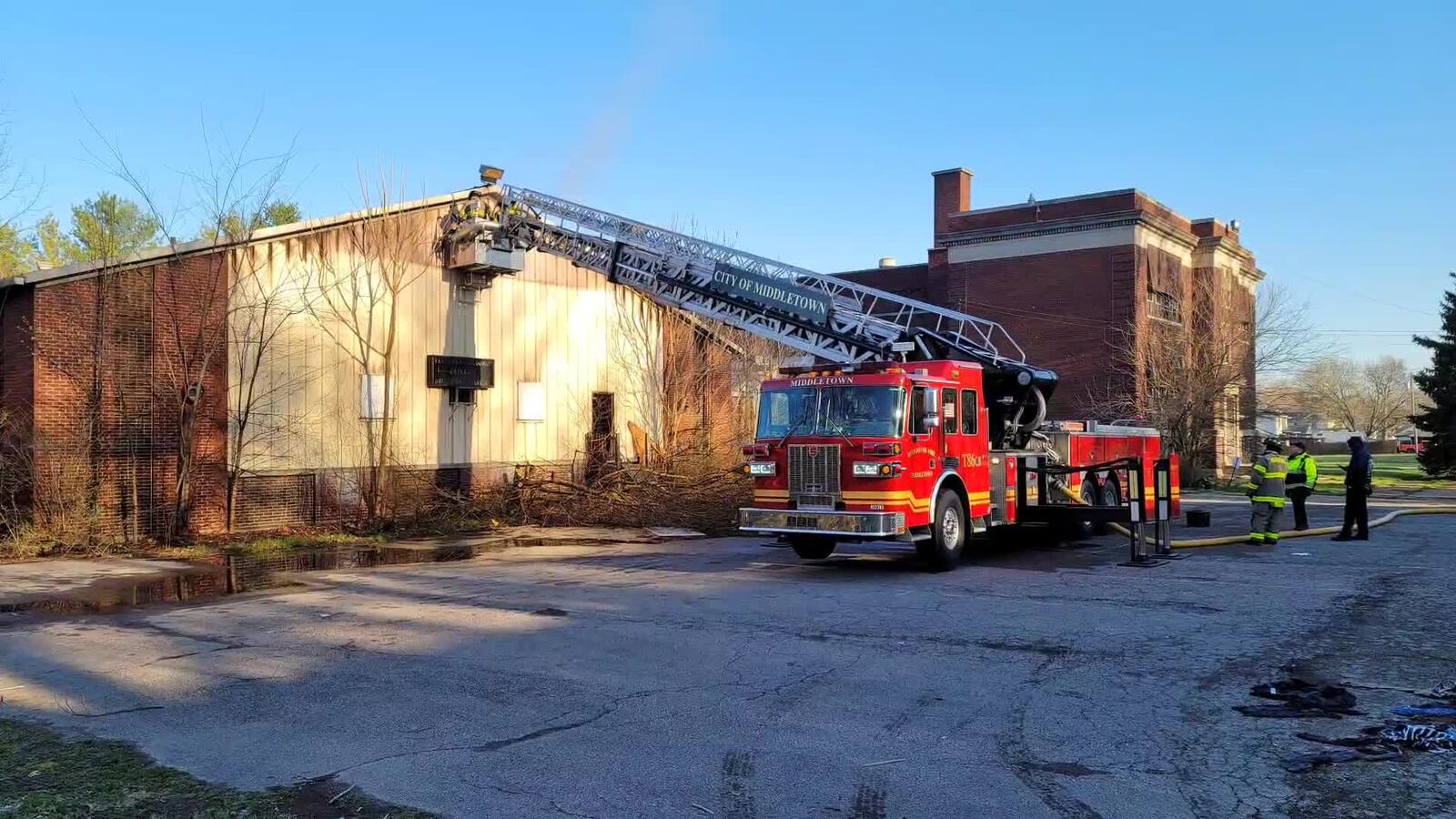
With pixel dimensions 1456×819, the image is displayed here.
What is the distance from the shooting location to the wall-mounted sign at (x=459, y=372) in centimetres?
2144

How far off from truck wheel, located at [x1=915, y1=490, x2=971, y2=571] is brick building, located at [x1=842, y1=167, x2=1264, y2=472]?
2542cm

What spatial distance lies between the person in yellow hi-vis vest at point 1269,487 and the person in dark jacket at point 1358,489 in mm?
938

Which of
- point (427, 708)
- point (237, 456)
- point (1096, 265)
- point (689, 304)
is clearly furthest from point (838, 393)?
point (1096, 265)

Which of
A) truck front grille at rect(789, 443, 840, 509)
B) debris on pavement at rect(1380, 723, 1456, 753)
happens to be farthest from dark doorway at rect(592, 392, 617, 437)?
debris on pavement at rect(1380, 723, 1456, 753)

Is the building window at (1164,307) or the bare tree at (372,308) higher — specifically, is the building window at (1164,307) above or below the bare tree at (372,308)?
above

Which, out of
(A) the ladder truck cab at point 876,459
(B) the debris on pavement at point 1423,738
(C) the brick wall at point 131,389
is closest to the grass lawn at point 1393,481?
(A) the ladder truck cab at point 876,459

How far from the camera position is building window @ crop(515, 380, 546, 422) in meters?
23.3

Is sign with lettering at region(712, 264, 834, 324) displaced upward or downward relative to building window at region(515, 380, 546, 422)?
upward

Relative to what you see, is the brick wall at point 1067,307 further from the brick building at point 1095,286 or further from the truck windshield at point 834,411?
the truck windshield at point 834,411

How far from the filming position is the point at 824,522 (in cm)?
1289

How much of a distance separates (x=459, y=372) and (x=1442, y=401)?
39.2 metres

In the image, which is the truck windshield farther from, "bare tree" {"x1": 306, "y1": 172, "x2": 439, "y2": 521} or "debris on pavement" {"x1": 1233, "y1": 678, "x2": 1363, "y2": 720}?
"bare tree" {"x1": 306, "y1": 172, "x2": 439, "y2": 521}

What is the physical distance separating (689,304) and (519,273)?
6473 mm

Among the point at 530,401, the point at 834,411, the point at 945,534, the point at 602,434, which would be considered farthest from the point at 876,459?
the point at 602,434
